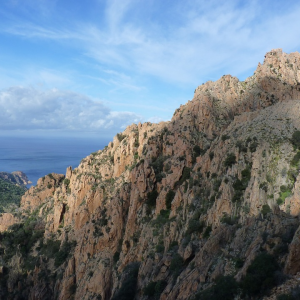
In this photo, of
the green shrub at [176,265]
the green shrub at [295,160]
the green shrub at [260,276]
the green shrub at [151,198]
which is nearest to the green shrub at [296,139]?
the green shrub at [295,160]

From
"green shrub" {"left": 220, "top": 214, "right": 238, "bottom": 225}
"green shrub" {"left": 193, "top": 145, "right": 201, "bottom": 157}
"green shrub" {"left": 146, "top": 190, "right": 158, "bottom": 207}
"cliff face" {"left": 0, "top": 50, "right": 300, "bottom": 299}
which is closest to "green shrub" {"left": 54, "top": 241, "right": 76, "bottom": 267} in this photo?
"cliff face" {"left": 0, "top": 50, "right": 300, "bottom": 299}

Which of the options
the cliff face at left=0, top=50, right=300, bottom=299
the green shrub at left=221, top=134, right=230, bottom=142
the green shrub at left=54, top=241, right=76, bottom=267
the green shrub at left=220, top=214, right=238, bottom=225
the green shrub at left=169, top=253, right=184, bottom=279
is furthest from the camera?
the green shrub at left=54, top=241, right=76, bottom=267

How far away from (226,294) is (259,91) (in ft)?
179

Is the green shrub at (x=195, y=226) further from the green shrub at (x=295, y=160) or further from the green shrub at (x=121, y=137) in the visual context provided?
the green shrub at (x=121, y=137)

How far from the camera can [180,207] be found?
4119cm

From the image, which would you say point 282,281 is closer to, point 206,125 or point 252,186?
point 252,186

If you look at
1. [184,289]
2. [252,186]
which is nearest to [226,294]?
[184,289]

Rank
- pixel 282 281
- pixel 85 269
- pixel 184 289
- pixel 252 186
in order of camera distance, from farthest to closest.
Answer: pixel 85 269, pixel 252 186, pixel 184 289, pixel 282 281

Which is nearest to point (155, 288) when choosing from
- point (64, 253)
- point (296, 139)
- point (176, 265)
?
point (176, 265)

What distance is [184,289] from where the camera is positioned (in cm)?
2505

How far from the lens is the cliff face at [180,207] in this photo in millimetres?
25516

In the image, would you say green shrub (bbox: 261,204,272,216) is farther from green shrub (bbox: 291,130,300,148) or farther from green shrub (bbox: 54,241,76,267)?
green shrub (bbox: 54,241,76,267)

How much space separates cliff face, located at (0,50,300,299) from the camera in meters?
25.5

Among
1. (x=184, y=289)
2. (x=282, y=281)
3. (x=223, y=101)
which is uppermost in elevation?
(x=223, y=101)
